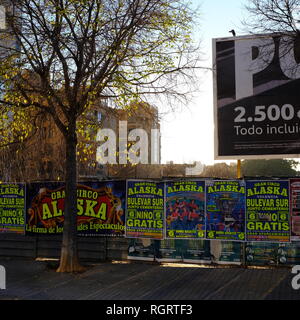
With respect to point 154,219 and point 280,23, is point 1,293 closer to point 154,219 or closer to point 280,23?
point 154,219

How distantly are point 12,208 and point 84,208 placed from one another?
2.61 m

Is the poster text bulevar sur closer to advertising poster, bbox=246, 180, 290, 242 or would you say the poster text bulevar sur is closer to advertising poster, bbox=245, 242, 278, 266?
advertising poster, bbox=246, 180, 290, 242

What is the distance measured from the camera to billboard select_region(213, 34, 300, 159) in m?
13.7

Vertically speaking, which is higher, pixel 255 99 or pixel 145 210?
pixel 255 99

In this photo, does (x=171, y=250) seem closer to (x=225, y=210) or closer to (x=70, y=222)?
(x=225, y=210)

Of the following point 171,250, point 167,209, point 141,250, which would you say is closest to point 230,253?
point 171,250

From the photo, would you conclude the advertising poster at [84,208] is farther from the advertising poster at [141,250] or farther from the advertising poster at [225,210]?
the advertising poster at [225,210]

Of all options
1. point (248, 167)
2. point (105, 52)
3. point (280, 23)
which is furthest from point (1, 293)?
point (248, 167)

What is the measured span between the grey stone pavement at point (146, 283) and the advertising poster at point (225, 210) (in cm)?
95

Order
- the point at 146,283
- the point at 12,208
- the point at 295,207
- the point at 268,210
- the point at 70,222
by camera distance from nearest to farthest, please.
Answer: the point at 146,283, the point at 295,207, the point at 268,210, the point at 70,222, the point at 12,208

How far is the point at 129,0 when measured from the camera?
12.4 metres

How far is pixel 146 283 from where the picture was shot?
10.4 m

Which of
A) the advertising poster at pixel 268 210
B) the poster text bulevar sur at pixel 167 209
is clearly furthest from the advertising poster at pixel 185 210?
the advertising poster at pixel 268 210

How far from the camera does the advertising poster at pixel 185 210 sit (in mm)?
12305
